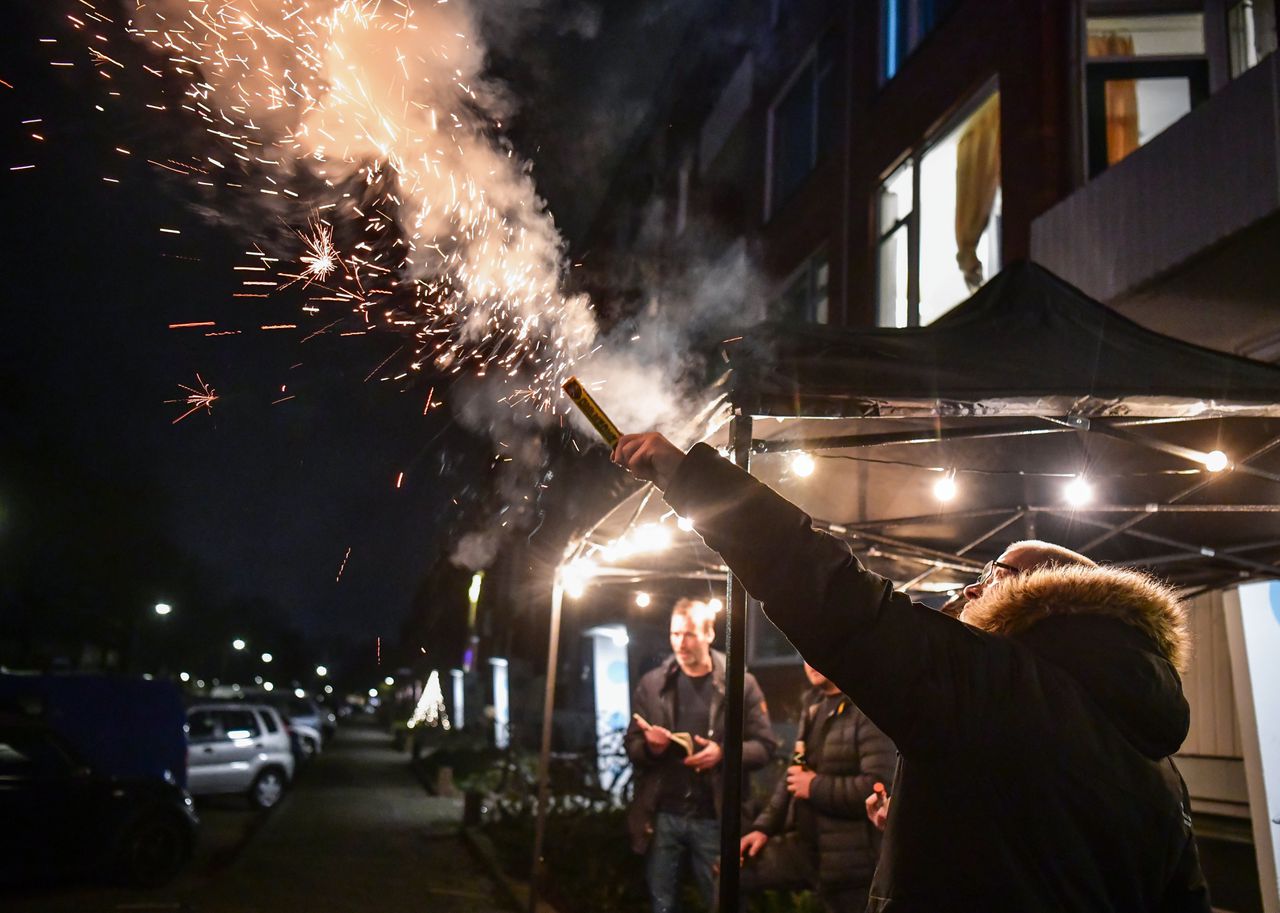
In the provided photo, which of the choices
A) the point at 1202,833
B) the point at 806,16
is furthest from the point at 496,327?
the point at 806,16

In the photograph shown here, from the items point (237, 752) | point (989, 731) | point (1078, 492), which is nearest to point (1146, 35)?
point (1078, 492)

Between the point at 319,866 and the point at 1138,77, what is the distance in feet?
41.3

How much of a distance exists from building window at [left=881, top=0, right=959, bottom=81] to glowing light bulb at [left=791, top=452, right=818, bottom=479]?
978 cm

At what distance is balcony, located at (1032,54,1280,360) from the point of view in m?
6.45

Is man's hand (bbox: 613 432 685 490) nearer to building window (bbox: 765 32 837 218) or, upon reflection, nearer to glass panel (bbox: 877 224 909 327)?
glass panel (bbox: 877 224 909 327)

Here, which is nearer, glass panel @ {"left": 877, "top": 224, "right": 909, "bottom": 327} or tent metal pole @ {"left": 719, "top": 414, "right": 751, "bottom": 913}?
tent metal pole @ {"left": 719, "top": 414, "right": 751, "bottom": 913}

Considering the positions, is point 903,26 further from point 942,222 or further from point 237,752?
point 237,752

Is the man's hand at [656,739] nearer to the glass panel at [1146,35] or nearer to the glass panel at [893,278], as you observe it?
the glass panel at [1146,35]

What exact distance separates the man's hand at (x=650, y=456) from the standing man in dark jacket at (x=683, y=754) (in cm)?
432

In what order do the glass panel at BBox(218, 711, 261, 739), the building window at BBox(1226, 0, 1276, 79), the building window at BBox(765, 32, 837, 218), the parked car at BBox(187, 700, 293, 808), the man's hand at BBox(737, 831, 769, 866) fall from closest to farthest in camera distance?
1. the man's hand at BBox(737, 831, 769, 866)
2. the building window at BBox(1226, 0, 1276, 79)
3. the building window at BBox(765, 32, 837, 218)
4. the parked car at BBox(187, 700, 293, 808)
5. the glass panel at BBox(218, 711, 261, 739)

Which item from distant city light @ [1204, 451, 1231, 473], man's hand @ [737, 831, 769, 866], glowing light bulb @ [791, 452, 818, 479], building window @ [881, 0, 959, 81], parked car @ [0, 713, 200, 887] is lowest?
parked car @ [0, 713, 200, 887]

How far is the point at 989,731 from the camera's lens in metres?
1.90

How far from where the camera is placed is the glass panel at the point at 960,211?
37.9 ft

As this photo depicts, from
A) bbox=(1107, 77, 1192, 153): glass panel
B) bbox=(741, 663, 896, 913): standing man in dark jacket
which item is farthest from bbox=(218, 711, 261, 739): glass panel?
bbox=(1107, 77, 1192, 153): glass panel
